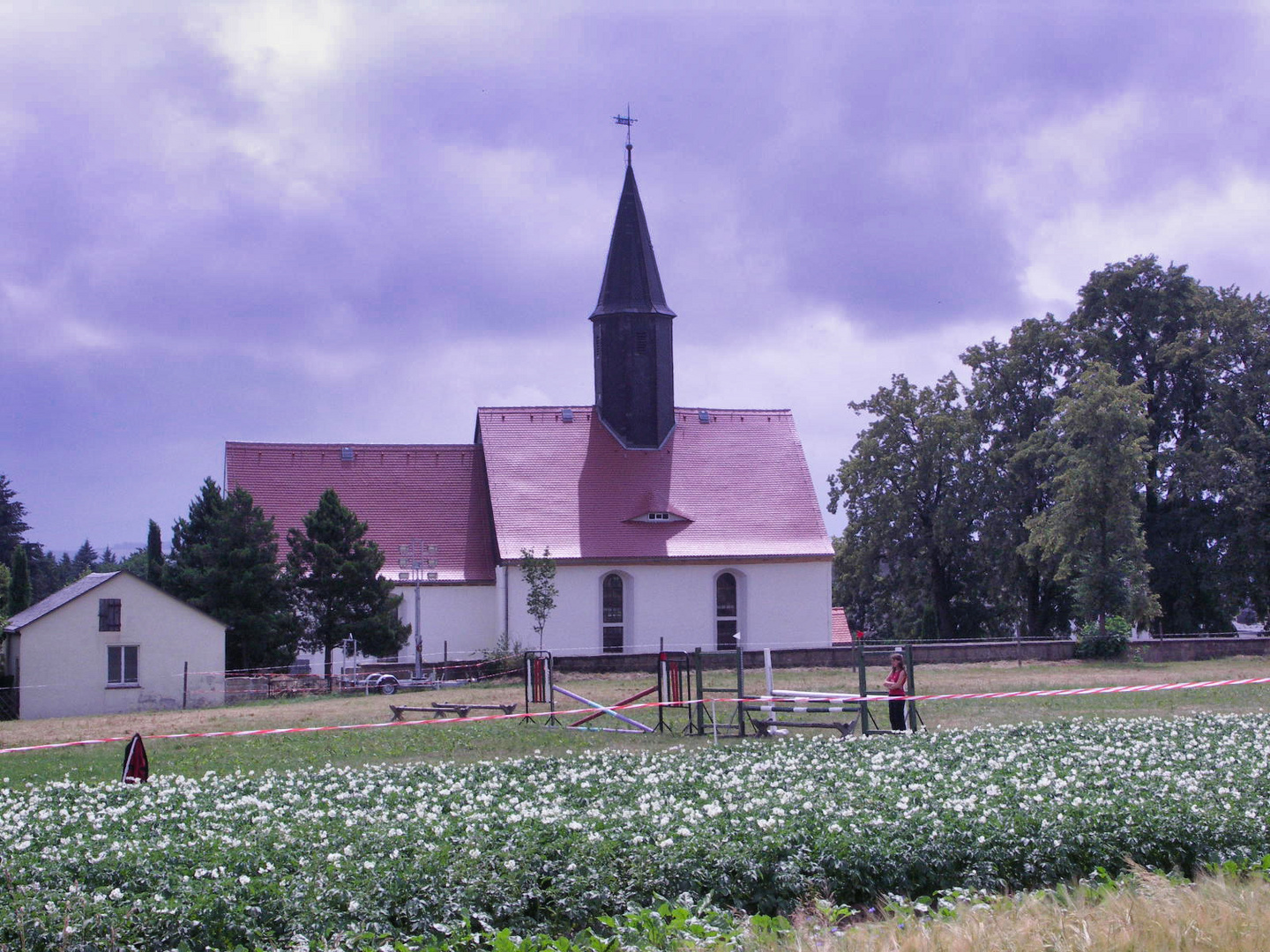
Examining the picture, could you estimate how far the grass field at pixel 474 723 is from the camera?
17.6 m

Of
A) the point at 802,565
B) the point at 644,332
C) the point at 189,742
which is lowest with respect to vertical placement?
the point at 189,742

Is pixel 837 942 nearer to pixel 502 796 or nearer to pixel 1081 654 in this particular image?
pixel 502 796

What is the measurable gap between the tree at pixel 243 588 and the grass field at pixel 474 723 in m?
5.70

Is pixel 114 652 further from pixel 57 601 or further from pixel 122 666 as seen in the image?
pixel 57 601

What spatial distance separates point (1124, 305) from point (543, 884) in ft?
168

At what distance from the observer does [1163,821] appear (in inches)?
361

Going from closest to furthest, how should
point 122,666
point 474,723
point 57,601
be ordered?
point 474,723
point 122,666
point 57,601

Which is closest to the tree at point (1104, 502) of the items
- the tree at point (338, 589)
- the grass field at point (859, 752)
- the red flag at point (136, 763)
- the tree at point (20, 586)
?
the grass field at point (859, 752)

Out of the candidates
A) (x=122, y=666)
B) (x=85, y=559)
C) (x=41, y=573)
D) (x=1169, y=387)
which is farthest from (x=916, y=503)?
(x=85, y=559)

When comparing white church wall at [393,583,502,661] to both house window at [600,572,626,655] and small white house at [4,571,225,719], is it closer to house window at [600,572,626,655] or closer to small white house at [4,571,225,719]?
house window at [600,572,626,655]

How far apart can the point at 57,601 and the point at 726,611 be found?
24.4 m

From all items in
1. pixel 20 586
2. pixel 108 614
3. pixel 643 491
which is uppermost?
pixel 643 491

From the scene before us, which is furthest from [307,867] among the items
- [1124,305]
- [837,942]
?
[1124,305]

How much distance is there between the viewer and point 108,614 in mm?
35875
